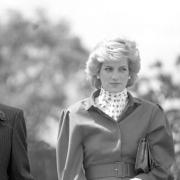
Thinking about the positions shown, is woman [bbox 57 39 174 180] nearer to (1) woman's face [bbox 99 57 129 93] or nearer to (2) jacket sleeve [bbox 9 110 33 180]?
(1) woman's face [bbox 99 57 129 93]

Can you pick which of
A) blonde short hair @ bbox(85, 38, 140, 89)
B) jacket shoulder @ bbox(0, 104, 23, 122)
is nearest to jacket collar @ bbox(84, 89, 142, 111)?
blonde short hair @ bbox(85, 38, 140, 89)

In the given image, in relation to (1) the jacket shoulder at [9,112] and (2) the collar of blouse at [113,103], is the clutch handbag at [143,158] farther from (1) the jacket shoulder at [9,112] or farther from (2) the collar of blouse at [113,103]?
(1) the jacket shoulder at [9,112]

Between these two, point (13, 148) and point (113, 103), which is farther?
point (113, 103)

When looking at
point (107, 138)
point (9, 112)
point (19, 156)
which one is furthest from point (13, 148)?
point (107, 138)

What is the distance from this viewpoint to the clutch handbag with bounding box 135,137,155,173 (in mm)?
6531

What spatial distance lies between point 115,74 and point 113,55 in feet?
0.48

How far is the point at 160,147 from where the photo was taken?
668cm

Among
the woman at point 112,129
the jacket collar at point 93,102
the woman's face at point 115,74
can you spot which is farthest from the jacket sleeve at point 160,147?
the woman's face at point 115,74

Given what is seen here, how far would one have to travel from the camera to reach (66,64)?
30.4m

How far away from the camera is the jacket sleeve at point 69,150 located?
663cm

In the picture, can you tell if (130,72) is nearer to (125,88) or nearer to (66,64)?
(125,88)

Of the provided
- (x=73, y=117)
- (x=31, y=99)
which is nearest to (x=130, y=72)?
(x=73, y=117)

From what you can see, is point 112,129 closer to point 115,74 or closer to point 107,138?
point 107,138

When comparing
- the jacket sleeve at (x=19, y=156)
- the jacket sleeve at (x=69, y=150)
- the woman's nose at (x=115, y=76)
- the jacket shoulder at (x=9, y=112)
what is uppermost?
the woman's nose at (x=115, y=76)
